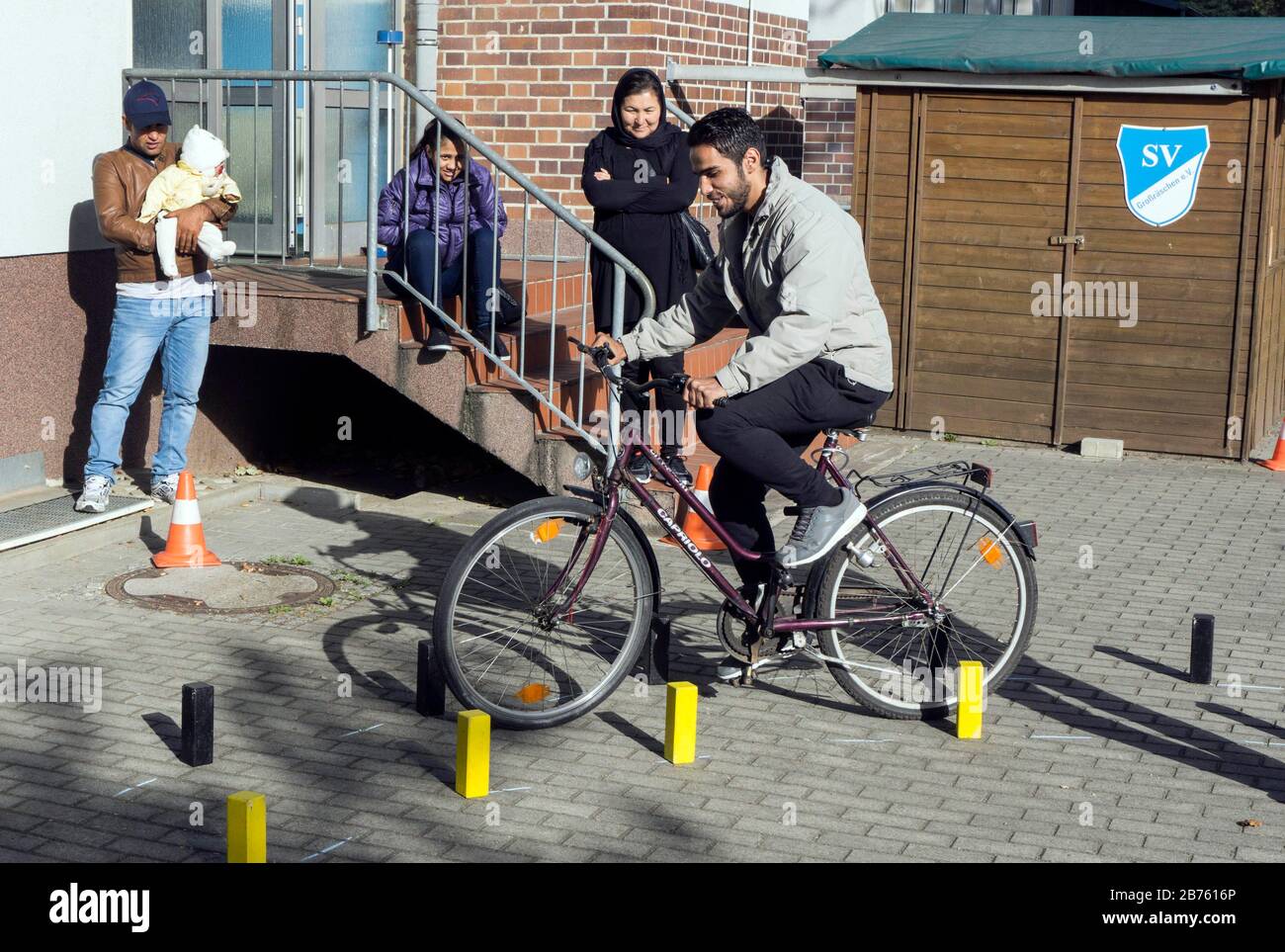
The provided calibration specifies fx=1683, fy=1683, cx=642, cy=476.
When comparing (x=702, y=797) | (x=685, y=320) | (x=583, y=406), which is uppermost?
(x=685, y=320)

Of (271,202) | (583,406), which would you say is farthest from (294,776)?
(271,202)

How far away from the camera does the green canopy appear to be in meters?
10.7

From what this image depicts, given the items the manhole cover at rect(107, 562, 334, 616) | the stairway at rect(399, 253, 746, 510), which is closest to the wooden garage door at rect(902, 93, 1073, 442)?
the stairway at rect(399, 253, 746, 510)

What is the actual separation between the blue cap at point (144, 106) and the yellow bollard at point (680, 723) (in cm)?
455

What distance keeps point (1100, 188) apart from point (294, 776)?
7805 millimetres

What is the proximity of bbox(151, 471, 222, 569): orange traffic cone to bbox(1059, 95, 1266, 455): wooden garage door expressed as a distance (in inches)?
246

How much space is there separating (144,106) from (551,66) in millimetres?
4159

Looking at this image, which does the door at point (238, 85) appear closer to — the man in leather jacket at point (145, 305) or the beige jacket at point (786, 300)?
the man in leather jacket at point (145, 305)

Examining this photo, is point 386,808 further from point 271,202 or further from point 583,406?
point 271,202

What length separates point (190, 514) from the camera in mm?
7680

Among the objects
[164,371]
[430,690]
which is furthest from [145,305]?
[430,690]

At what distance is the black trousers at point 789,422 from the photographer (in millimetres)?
5488

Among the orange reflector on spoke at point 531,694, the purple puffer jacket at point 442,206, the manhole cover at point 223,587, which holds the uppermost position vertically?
the purple puffer jacket at point 442,206

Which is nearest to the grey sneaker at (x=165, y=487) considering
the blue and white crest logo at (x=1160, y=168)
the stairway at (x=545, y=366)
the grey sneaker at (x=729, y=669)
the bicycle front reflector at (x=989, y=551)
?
the stairway at (x=545, y=366)
